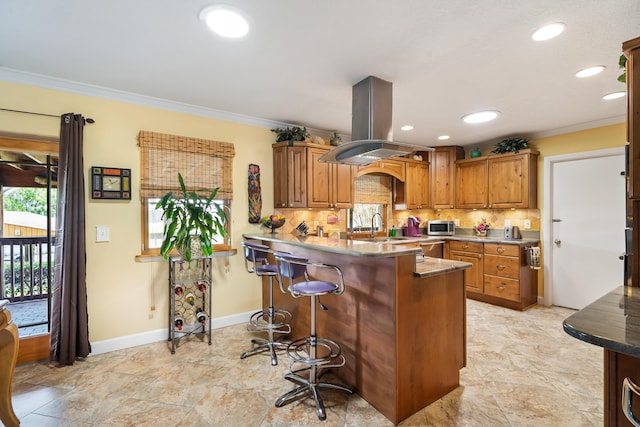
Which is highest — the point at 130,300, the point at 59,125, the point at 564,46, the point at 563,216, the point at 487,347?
the point at 564,46

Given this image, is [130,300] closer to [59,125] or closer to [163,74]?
[59,125]

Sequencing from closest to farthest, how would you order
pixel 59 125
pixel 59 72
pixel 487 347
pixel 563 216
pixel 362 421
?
pixel 362 421
pixel 59 72
pixel 59 125
pixel 487 347
pixel 563 216

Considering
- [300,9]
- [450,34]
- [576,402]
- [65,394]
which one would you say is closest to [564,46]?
[450,34]

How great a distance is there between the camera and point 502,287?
4.24 meters

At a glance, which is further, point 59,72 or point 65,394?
point 59,72

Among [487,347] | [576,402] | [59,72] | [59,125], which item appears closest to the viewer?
[576,402]

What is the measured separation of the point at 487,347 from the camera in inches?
118

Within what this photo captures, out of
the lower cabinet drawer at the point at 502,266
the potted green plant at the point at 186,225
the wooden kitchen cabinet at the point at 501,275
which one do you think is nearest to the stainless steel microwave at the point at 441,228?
the wooden kitchen cabinet at the point at 501,275

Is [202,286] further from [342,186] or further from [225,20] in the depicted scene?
[225,20]

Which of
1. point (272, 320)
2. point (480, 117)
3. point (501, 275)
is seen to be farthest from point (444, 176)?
point (272, 320)

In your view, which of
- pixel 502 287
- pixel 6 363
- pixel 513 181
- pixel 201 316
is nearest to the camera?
pixel 6 363

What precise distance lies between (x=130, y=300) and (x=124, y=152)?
154 centimetres

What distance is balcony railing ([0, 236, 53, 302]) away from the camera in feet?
9.08

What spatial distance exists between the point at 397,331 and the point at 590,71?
273 centimetres
